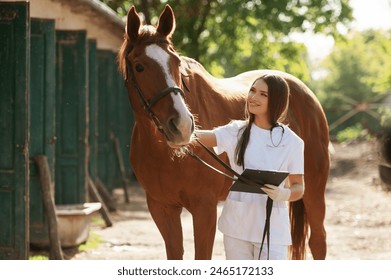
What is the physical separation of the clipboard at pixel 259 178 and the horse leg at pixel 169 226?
1.33m

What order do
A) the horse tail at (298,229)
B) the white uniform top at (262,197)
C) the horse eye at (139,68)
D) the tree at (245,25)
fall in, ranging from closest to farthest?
1. the white uniform top at (262,197)
2. the horse eye at (139,68)
3. the horse tail at (298,229)
4. the tree at (245,25)

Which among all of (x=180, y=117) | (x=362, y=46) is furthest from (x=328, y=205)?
(x=362, y=46)

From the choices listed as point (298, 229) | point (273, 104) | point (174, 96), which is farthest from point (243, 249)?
point (298, 229)

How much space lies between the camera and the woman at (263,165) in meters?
4.31

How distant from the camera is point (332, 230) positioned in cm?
1139

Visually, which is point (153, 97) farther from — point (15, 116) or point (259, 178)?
point (15, 116)

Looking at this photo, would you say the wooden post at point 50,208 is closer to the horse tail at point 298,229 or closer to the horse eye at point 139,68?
the horse tail at point 298,229

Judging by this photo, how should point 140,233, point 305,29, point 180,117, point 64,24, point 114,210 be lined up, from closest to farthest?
point 180,117, point 64,24, point 140,233, point 114,210, point 305,29

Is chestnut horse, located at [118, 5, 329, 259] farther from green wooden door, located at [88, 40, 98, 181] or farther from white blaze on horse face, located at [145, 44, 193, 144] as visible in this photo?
green wooden door, located at [88, 40, 98, 181]

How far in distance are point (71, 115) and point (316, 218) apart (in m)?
4.14

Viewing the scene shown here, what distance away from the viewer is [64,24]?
10.1 metres

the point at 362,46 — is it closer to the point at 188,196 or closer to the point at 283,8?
the point at 283,8

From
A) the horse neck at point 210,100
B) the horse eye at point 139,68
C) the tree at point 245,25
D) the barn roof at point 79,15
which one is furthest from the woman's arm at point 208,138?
the tree at point 245,25
